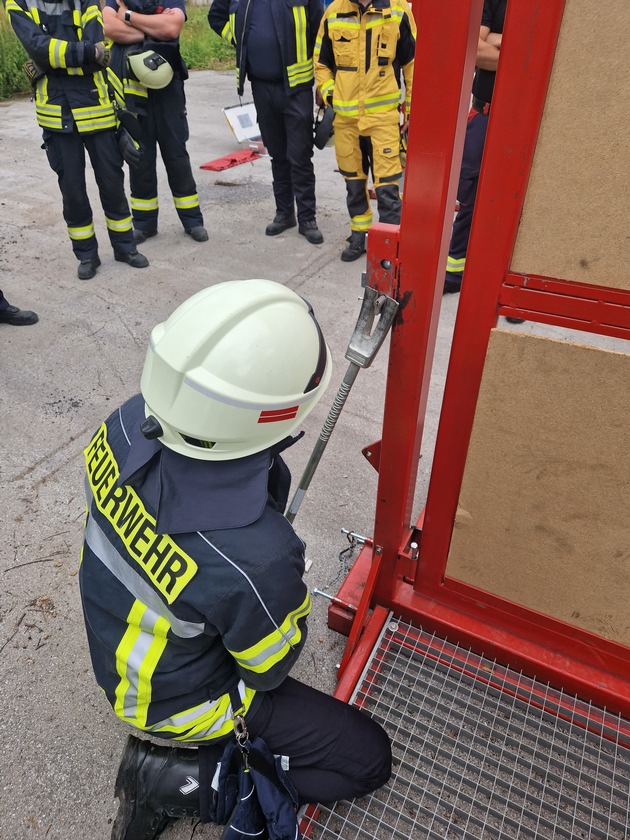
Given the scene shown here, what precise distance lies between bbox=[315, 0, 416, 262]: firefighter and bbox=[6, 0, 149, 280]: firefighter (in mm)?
1546

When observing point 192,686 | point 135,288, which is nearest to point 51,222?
point 135,288

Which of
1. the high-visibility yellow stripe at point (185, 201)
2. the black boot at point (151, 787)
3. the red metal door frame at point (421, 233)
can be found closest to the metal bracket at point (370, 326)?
the red metal door frame at point (421, 233)

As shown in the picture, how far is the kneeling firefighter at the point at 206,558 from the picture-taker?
1331mm

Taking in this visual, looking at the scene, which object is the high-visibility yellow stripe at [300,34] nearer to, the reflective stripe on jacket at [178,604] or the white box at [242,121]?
the white box at [242,121]

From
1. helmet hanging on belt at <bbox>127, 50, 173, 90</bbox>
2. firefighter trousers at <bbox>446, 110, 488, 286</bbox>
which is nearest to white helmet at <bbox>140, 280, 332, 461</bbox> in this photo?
firefighter trousers at <bbox>446, 110, 488, 286</bbox>

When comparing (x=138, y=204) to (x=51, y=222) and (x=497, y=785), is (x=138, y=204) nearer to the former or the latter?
(x=51, y=222)

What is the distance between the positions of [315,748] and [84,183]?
4.24m

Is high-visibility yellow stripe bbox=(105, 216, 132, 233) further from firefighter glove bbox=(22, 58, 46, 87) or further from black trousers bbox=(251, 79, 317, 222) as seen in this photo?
black trousers bbox=(251, 79, 317, 222)

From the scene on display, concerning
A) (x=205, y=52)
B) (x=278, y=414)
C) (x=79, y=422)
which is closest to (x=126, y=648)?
(x=278, y=414)

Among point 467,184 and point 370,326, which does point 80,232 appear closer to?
point 467,184

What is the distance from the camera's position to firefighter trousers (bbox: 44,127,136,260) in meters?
4.24

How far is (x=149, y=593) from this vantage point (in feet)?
4.50

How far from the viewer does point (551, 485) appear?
5.32 feet

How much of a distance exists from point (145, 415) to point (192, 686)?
686mm
